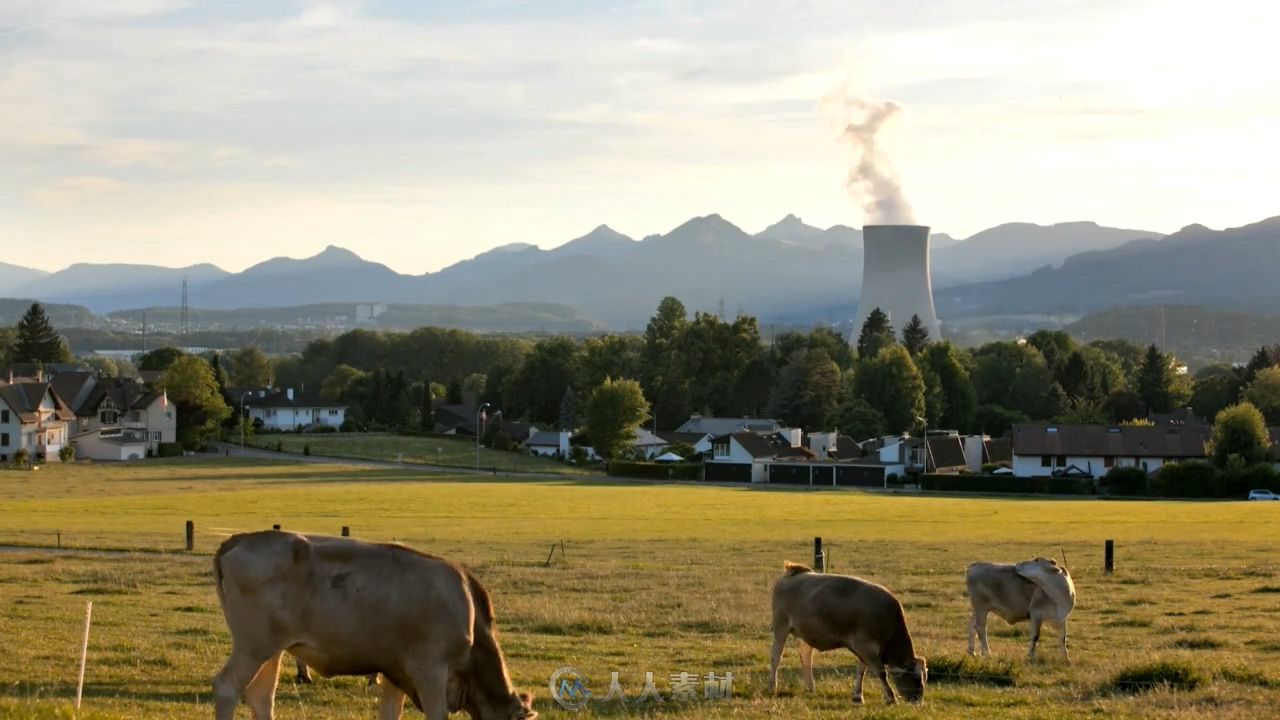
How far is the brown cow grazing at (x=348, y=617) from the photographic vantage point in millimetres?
10867

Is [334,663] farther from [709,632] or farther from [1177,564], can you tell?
[1177,564]

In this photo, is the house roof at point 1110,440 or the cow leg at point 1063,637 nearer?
the cow leg at point 1063,637

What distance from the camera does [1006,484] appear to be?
305 ft

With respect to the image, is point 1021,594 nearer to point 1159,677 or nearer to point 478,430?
point 1159,677

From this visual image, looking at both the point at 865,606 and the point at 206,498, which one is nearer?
the point at 865,606

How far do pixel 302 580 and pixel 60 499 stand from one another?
61.3 meters

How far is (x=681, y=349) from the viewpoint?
14725cm

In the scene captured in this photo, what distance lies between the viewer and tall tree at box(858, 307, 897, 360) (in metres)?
161

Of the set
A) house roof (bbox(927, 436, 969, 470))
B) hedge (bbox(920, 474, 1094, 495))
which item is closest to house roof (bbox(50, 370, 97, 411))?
house roof (bbox(927, 436, 969, 470))

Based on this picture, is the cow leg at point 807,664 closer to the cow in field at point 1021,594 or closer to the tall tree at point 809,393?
the cow in field at point 1021,594

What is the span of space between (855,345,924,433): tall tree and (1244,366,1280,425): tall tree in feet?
91.0

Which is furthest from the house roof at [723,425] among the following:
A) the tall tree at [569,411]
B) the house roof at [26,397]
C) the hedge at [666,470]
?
the house roof at [26,397]

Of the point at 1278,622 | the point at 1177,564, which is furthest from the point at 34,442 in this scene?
the point at 1278,622

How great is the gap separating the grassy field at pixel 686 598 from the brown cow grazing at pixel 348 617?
8.41 feet
